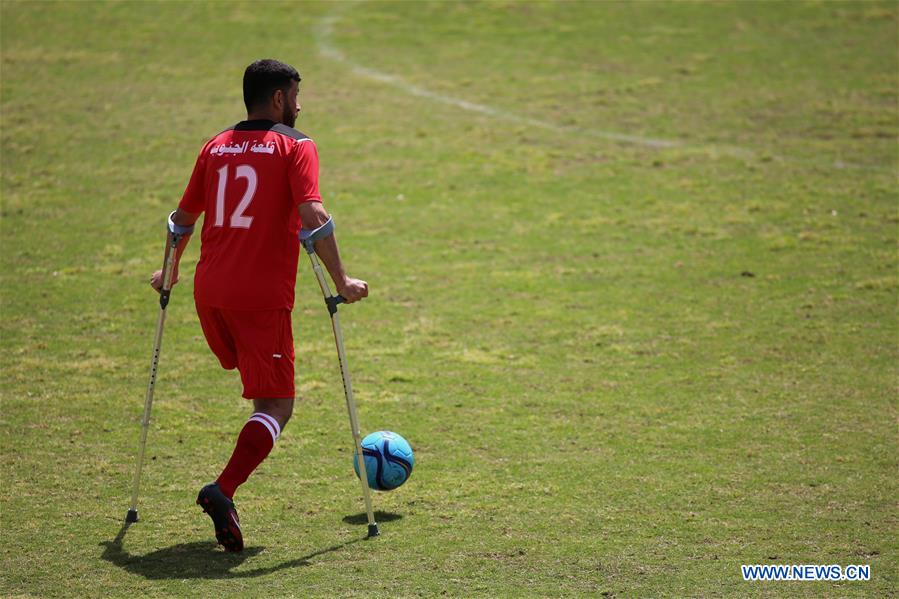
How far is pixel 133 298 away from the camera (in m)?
11.6

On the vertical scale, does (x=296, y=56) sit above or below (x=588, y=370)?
above

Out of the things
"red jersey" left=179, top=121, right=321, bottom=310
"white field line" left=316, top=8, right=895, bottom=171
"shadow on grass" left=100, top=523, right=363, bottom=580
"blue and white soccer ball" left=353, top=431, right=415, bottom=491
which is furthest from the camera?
"white field line" left=316, top=8, right=895, bottom=171

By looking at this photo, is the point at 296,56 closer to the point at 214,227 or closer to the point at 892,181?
the point at 892,181

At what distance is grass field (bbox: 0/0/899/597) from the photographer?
6402mm

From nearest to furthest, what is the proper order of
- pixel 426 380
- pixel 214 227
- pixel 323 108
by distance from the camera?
pixel 214 227 → pixel 426 380 → pixel 323 108

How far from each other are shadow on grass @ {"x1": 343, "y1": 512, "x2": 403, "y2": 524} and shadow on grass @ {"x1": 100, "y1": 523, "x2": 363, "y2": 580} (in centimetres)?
35

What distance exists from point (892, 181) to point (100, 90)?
12.8 metres

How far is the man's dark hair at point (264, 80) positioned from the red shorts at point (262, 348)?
1222mm

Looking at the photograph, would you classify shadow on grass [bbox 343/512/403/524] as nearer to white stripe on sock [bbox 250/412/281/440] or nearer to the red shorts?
white stripe on sock [bbox 250/412/281/440]

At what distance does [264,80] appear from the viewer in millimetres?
6480

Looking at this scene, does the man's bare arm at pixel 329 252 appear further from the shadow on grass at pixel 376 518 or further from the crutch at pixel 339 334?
the shadow on grass at pixel 376 518

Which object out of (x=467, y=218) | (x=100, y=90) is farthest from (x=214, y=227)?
(x=100, y=90)

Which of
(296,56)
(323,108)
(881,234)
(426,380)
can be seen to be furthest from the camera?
(296,56)

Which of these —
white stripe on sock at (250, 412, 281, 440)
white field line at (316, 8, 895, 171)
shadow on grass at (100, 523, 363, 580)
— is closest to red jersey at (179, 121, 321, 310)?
white stripe on sock at (250, 412, 281, 440)
